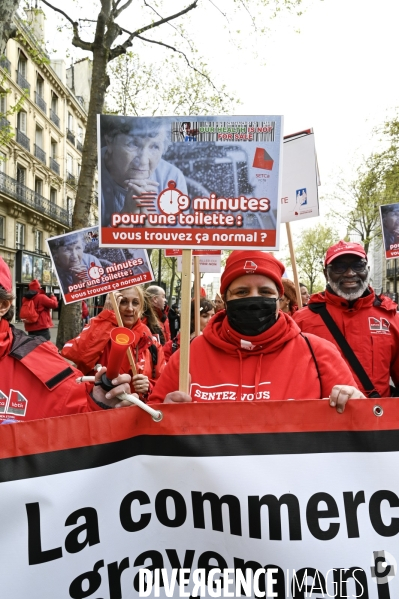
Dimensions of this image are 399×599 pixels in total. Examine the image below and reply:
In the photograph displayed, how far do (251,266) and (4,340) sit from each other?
45.1 inches

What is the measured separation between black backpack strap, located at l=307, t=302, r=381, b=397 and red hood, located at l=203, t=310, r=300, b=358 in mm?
1039

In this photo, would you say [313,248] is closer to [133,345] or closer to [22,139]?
[22,139]

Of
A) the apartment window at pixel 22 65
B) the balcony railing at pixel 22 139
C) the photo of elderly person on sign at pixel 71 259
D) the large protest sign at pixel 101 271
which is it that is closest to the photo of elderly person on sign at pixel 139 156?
the large protest sign at pixel 101 271

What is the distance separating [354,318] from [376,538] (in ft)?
6.20

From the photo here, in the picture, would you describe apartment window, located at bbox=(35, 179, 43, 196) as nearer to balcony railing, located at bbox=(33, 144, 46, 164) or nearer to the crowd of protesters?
balcony railing, located at bbox=(33, 144, 46, 164)

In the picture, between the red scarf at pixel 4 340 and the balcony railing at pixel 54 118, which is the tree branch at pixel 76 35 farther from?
the balcony railing at pixel 54 118

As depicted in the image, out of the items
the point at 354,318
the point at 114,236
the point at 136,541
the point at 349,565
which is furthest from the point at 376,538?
the point at 354,318

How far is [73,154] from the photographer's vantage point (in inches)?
1828

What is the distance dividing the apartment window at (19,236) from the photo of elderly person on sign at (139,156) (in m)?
33.6

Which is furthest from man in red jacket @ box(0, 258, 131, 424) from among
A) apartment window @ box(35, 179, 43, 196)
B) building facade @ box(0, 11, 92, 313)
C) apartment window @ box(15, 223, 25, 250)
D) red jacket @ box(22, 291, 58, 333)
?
apartment window @ box(35, 179, 43, 196)

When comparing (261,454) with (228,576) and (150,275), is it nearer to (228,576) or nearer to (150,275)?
(228,576)

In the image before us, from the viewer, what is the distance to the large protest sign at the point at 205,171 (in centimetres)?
212

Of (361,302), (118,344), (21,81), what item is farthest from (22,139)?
(118,344)

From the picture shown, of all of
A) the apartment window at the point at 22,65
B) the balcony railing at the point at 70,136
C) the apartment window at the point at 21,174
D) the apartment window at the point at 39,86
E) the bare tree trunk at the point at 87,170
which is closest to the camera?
the bare tree trunk at the point at 87,170
